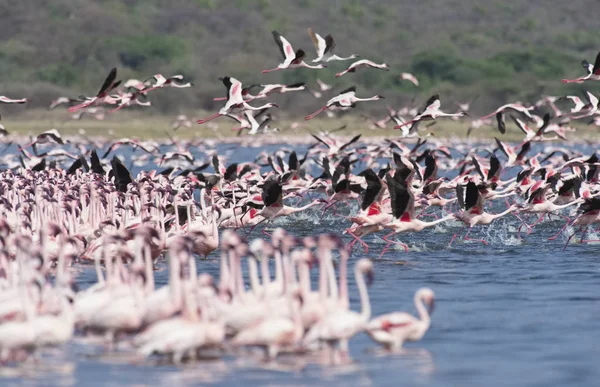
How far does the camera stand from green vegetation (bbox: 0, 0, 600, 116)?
88.1 metres

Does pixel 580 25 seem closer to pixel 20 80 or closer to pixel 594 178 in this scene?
pixel 20 80

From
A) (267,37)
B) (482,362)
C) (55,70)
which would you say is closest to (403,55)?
(267,37)

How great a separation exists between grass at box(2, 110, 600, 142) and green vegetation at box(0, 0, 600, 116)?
Result: 297cm

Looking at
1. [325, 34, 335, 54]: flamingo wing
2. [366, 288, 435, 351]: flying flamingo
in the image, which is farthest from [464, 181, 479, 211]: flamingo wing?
[366, 288, 435, 351]: flying flamingo

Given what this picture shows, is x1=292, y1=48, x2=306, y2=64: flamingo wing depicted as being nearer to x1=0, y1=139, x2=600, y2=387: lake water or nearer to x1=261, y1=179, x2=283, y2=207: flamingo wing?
x1=261, y1=179, x2=283, y2=207: flamingo wing

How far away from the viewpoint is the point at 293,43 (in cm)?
10731

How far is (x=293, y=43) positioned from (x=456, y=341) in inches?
3758

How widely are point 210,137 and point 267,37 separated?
157 feet

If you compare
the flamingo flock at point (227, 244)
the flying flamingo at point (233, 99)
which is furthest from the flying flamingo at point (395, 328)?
the flying flamingo at point (233, 99)

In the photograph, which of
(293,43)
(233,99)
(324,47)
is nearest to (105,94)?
(233,99)

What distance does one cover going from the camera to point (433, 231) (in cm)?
2381

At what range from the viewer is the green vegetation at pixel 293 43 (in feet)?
289

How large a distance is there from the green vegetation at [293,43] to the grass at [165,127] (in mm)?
2975

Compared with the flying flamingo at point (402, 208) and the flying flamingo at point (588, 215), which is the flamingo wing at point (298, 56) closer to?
the flying flamingo at point (402, 208)
